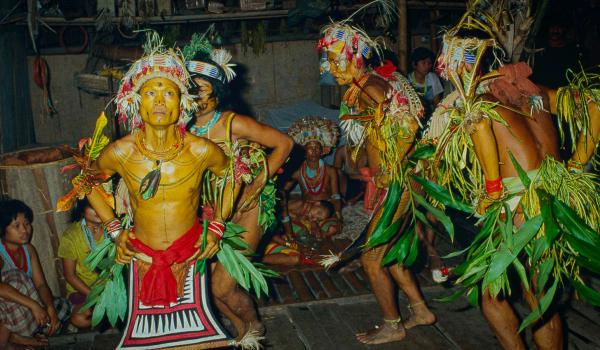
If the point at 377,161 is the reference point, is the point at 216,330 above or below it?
below

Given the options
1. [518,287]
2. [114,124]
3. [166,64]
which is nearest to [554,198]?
[518,287]

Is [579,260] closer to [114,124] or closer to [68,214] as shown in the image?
[68,214]

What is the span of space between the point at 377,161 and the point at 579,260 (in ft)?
5.64

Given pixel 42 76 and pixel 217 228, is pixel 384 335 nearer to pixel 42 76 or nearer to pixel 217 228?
pixel 217 228

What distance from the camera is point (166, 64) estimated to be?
347cm

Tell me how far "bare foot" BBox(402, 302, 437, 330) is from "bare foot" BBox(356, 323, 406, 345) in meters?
0.19

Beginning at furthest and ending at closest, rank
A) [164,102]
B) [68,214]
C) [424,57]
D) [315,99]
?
[315,99]
[424,57]
[68,214]
[164,102]

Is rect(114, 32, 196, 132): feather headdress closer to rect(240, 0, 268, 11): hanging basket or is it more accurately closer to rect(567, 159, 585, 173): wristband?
rect(567, 159, 585, 173): wristband

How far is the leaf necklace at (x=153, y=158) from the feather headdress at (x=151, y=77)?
0.38ft

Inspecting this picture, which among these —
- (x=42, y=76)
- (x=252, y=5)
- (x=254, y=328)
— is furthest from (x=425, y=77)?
(x=42, y=76)

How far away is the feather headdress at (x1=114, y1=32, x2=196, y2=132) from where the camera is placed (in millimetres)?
3449

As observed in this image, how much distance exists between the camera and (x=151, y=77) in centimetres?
343

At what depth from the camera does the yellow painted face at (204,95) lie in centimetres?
403

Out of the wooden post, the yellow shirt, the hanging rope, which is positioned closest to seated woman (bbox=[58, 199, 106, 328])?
the yellow shirt
